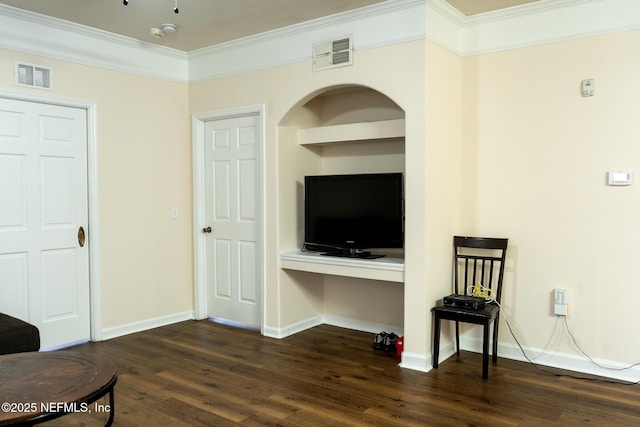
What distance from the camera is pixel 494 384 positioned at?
3447mm

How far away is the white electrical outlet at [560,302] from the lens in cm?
372

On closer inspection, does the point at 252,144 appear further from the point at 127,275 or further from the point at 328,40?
the point at 127,275

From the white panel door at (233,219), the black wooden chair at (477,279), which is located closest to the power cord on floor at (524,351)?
the black wooden chair at (477,279)

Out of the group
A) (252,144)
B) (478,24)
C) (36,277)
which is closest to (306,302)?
(252,144)

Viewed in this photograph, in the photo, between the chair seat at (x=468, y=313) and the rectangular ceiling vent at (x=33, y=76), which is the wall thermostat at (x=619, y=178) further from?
the rectangular ceiling vent at (x=33, y=76)

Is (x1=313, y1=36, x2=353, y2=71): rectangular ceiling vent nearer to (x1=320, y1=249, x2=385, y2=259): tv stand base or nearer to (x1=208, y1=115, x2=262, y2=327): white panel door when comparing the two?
(x1=208, y1=115, x2=262, y2=327): white panel door

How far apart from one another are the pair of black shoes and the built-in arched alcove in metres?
0.36

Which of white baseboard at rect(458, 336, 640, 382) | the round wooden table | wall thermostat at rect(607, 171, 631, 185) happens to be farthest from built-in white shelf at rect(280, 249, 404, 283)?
the round wooden table

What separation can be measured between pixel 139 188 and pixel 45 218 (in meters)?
0.87

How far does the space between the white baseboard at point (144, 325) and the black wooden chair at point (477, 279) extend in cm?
262

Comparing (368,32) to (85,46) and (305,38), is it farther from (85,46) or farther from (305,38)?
(85,46)

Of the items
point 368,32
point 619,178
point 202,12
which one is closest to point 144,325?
point 202,12

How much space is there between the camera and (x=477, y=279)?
4.10m

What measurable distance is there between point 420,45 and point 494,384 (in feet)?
7.75
